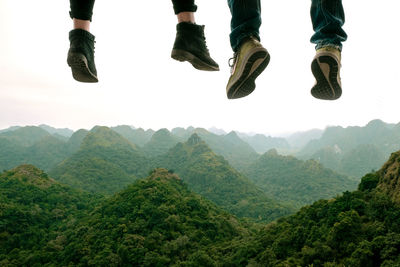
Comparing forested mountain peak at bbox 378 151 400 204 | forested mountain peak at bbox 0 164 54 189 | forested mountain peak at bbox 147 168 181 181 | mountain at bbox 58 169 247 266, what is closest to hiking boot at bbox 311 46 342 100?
mountain at bbox 58 169 247 266

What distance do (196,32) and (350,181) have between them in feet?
383

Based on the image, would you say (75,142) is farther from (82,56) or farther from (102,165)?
(82,56)

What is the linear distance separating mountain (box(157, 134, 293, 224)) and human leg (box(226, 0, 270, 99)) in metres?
64.3

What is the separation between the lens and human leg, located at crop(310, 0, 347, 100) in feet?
4.95

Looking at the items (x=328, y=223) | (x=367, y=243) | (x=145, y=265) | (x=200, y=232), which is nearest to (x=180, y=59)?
(x=367, y=243)

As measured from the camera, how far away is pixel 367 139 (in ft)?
596

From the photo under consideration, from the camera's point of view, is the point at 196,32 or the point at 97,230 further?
the point at 97,230

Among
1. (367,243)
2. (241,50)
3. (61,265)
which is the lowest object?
(61,265)

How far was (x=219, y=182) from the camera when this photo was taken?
284 ft

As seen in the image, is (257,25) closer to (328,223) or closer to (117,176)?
(328,223)

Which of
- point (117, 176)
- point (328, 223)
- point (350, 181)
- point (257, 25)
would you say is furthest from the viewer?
point (350, 181)

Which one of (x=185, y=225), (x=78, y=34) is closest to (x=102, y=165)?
(x=185, y=225)

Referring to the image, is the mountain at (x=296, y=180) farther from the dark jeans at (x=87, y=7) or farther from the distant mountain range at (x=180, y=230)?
the dark jeans at (x=87, y=7)

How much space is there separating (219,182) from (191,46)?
8654cm
